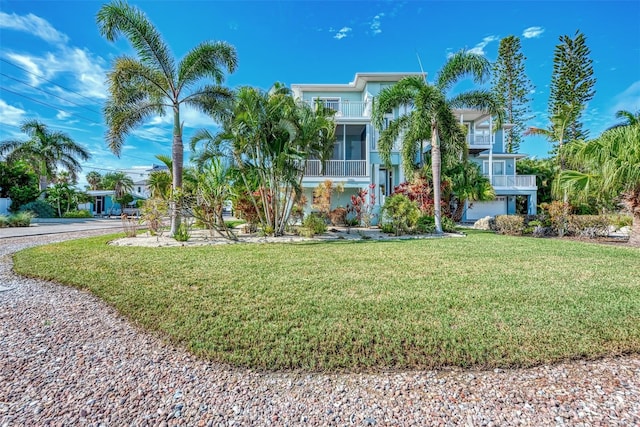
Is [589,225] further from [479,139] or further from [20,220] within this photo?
[20,220]

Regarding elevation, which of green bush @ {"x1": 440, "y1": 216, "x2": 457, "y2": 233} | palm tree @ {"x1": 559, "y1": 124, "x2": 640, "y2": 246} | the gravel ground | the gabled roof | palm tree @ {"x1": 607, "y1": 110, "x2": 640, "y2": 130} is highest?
the gabled roof

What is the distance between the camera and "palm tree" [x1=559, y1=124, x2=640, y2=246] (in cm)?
927

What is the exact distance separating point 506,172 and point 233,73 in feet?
70.7

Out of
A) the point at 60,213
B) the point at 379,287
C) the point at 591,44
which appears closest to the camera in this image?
the point at 379,287

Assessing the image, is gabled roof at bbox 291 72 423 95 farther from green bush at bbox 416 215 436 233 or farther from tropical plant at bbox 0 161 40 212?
tropical plant at bbox 0 161 40 212

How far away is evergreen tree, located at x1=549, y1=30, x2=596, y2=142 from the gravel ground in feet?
98.8

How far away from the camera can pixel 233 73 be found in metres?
11.6

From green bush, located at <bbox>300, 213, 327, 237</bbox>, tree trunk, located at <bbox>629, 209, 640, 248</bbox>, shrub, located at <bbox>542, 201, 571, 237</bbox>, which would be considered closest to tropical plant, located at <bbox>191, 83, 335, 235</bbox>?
green bush, located at <bbox>300, 213, 327, 237</bbox>

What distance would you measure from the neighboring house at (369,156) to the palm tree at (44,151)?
23960 millimetres

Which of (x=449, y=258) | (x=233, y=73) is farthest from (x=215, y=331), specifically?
(x=233, y=73)

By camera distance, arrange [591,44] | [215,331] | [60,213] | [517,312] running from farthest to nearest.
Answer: [60,213] < [591,44] < [517,312] < [215,331]

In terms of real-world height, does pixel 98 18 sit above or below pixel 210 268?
above

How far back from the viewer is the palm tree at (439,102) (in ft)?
39.9

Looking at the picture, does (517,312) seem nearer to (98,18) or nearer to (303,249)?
(303,249)
